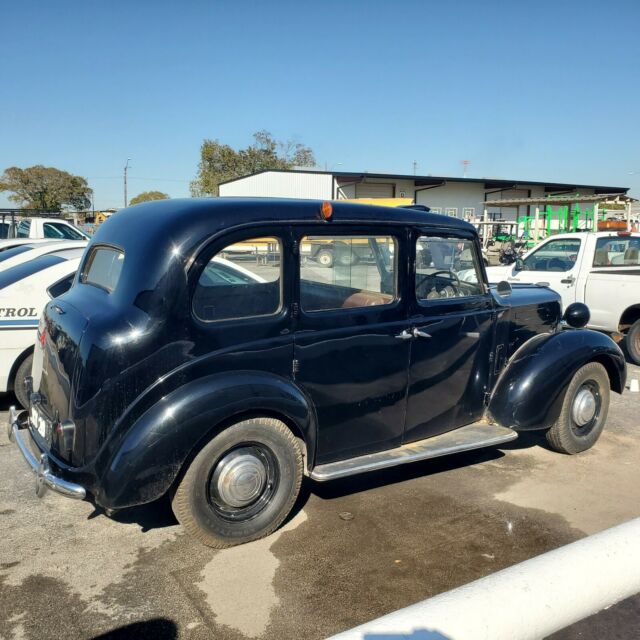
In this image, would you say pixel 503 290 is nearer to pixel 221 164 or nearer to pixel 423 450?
pixel 423 450

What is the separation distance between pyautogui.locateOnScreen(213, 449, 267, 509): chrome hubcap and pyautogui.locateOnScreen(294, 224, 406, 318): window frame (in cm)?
89

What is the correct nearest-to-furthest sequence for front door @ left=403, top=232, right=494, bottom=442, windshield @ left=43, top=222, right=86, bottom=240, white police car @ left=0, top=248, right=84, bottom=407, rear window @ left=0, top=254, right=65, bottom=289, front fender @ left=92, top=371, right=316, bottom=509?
front fender @ left=92, top=371, right=316, bottom=509 < front door @ left=403, top=232, right=494, bottom=442 < white police car @ left=0, top=248, right=84, bottom=407 < rear window @ left=0, top=254, right=65, bottom=289 < windshield @ left=43, top=222, right=86, bottom=240

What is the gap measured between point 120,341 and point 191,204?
906 millimetres

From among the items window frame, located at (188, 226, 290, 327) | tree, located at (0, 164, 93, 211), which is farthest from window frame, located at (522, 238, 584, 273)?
tree, located at (0, 164, 93, 211)

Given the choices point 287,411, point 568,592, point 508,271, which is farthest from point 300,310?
point 508,271

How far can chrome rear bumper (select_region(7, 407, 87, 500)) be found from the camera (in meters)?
3.06

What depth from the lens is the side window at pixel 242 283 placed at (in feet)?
10.7

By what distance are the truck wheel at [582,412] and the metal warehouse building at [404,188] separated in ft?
104

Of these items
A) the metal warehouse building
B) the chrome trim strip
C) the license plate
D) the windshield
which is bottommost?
the chrome trim strip

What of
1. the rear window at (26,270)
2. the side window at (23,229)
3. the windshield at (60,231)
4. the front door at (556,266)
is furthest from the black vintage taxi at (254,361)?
the side window at (23,229)

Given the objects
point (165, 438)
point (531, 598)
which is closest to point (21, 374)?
point (165, 438)

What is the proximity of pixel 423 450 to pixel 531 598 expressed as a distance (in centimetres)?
181

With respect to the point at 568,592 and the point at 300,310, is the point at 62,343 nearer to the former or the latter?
the point at 300,310

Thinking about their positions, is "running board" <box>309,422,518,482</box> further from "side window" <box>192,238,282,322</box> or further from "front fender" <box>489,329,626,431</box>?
"side window" <box>192,238,282,322</box>
